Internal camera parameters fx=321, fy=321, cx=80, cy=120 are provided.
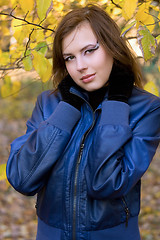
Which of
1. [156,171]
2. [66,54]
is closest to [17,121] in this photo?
[156,171]

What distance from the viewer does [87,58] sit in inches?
66.9

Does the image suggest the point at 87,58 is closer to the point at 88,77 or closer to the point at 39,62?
the point at 88,77

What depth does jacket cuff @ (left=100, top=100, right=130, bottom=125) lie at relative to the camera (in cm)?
159

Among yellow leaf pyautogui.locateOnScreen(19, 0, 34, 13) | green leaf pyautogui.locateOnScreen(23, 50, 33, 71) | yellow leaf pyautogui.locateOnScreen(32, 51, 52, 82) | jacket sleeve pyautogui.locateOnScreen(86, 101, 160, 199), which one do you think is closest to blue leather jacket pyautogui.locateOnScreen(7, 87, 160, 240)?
jacket sleeve pyautogui.locateOnScreen(86, 101, 160, 199)

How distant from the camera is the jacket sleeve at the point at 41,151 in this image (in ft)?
5.30

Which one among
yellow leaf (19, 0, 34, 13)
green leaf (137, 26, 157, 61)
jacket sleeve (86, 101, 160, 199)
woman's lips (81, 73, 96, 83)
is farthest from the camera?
woman's lips (81, 73, 96, 83)

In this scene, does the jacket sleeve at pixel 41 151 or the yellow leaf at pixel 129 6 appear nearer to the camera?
the yellow leaf at pixel 129 6

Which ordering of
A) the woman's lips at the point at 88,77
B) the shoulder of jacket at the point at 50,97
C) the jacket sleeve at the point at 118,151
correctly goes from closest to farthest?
the jacket sleeve at the point at 118,151 → the woman's lips at the point at 88,77 → the shoulder of jacket at the point at 50,97

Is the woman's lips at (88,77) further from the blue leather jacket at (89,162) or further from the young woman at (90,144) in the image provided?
the blue leather jacket at (89,162)

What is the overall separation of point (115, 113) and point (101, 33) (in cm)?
45

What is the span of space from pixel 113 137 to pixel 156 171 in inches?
186

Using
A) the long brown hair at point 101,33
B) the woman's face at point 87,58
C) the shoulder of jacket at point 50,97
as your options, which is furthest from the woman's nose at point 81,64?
the shoulder of jacket at point 50,97

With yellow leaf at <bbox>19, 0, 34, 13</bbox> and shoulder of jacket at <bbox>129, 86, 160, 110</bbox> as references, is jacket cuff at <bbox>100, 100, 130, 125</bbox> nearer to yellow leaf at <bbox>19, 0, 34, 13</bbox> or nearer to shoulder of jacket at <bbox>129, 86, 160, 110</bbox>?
shoulder of jacket at <bbox>129, 86, 160, 110</bbox>

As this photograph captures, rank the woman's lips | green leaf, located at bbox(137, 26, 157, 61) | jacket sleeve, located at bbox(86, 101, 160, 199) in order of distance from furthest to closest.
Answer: the woman's lips, jacket sleeve, located at bbox(86, 101, 160, 199), green leaf, located at bbox(137, 26, 157, 61)
